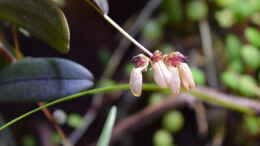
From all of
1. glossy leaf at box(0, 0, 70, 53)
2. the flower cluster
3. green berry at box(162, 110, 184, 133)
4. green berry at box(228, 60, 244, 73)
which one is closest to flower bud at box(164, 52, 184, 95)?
the flower cluster

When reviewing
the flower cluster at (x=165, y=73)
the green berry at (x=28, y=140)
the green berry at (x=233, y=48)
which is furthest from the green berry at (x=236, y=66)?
the flower cluster at (x=165, y=73)

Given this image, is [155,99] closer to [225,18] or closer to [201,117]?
[201,117]

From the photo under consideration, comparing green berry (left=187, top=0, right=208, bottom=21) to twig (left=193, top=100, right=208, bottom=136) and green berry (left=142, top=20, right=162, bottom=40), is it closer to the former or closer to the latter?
green berry (left=142, top=20, right=162, bottom=40)

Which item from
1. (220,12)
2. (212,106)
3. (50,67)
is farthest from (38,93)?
(220,12)

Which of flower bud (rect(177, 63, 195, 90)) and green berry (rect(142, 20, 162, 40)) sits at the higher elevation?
green berry (rect(142, 20, 162, 40))

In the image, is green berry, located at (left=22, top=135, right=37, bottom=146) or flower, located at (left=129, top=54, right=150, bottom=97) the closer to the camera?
flower, located at (left=129, top=54, right=150, bottom=97)

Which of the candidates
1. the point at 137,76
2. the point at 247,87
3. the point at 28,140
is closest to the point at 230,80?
the point at 247,87

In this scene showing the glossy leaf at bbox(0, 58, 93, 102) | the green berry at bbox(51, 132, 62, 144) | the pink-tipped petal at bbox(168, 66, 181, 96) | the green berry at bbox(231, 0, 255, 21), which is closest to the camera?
the pink-tipped petal at bbox(168, 66, 181, 96)
